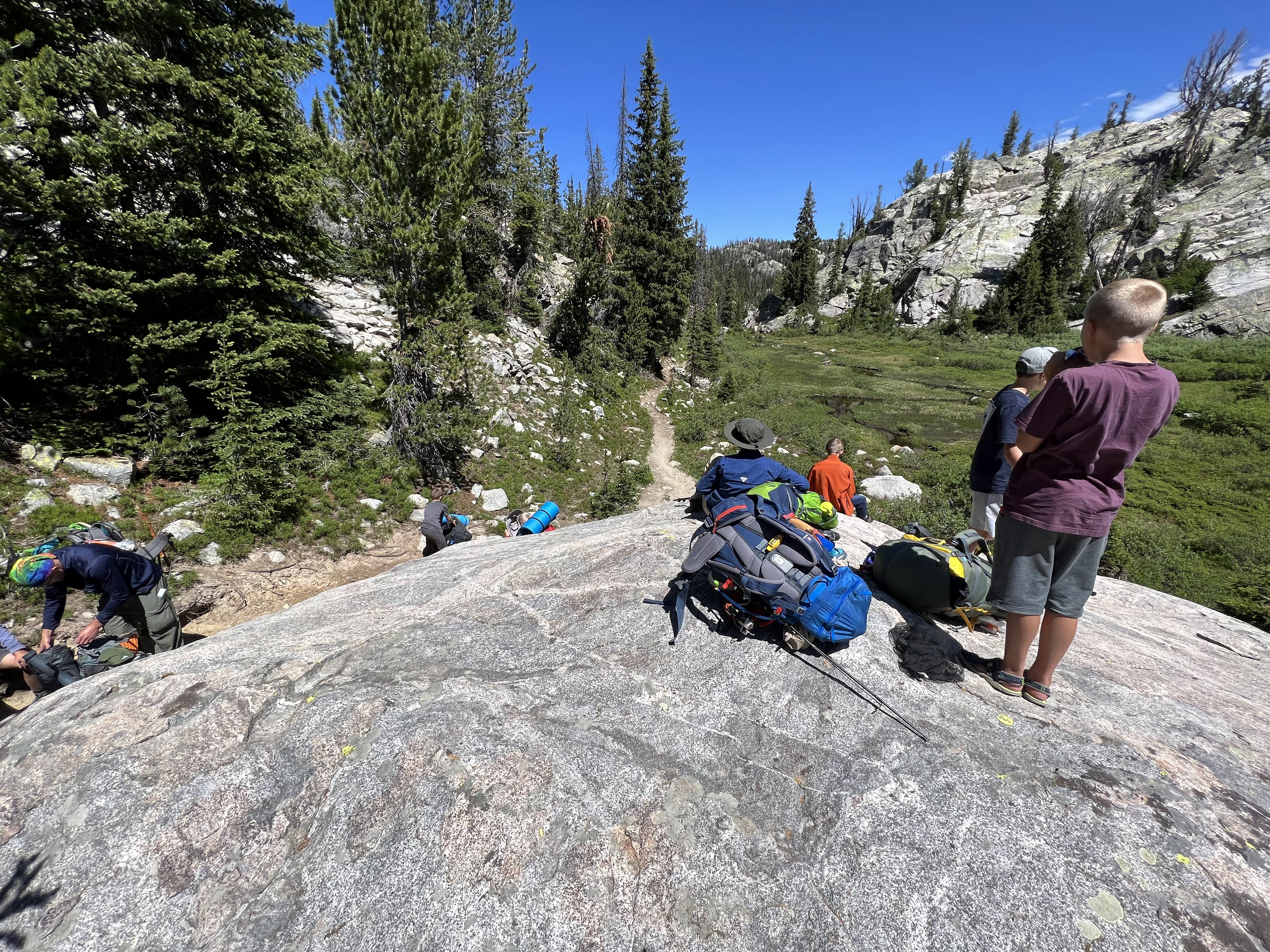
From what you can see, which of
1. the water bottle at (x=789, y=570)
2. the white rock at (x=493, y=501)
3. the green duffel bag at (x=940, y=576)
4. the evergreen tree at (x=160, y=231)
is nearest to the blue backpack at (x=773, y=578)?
the water bottle at (x=789, y=570)

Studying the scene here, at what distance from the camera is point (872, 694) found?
3.85 metres

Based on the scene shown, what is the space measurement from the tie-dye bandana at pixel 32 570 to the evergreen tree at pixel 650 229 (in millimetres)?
22376

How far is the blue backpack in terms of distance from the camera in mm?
3906

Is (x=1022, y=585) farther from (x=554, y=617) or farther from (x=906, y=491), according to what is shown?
(x=906, y=491)

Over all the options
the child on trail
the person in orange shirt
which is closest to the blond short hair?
the child on trail

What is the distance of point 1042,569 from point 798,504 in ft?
7.59

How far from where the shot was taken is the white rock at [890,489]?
45.6 ft

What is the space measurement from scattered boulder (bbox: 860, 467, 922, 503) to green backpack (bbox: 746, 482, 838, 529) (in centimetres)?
932

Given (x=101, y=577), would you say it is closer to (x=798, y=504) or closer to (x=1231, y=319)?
(x=798, y=504)

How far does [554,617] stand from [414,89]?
12490 mm

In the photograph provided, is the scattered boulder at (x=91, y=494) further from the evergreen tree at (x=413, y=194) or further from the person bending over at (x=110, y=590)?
the evergreen tree at (x=413, y=194)

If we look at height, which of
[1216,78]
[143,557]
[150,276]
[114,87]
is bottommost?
[143,557]

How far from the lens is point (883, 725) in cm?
358

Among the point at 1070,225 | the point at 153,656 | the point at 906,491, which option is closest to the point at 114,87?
the point at 153,656
